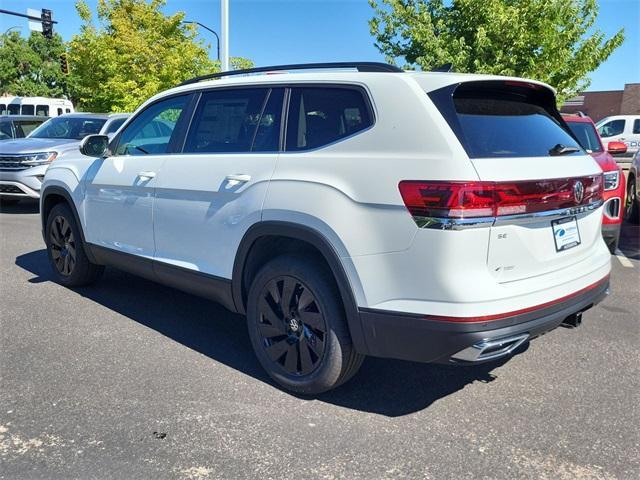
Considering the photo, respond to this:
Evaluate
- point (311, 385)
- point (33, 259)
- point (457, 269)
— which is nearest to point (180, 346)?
point (311, 385)

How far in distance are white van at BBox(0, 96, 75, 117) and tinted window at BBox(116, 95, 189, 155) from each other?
30.7 metres

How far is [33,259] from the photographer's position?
6648mm

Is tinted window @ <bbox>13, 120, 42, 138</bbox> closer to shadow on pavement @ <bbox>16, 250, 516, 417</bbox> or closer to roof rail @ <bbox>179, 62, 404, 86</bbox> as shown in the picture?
shadow on pavement @ <bbox>16, 250, 516, 417</bbox>

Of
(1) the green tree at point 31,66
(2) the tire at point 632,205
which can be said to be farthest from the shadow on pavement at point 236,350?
(1) the green tree at point 31,66

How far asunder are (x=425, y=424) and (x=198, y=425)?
1.19m

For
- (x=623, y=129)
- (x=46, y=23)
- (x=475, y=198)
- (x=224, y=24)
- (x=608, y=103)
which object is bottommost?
(x=475, y=198)

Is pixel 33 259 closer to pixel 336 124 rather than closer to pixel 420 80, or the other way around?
pixel 336 124

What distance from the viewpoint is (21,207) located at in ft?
36.4

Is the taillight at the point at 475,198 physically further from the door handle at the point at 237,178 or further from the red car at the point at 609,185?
the red car at the point at 609,185

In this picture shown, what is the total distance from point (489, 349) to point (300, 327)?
1059 millimetres

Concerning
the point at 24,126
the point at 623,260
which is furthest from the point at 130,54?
the point at 623,260

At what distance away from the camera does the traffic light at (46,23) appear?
24.1 m

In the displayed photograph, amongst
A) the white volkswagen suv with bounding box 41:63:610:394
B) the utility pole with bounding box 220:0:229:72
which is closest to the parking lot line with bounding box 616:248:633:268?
the white volkswagen suv with bounding box 41:63:610:394

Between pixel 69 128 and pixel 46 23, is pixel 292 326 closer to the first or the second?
pixel 69 128
